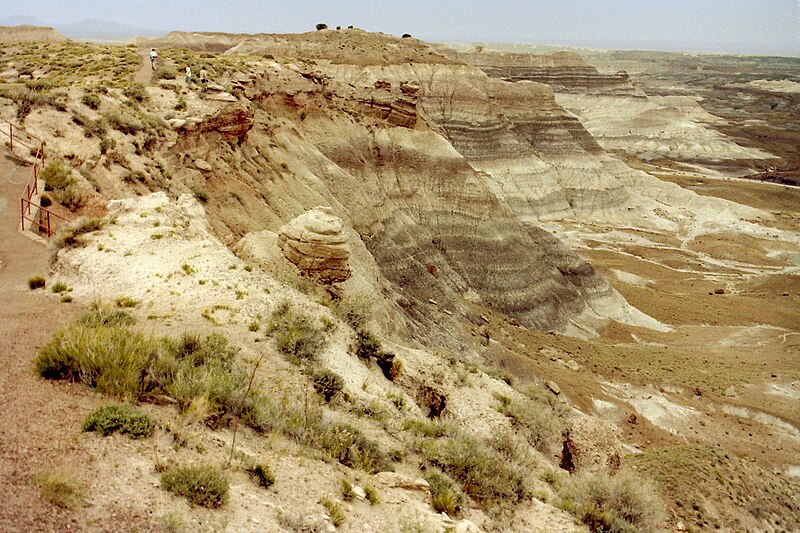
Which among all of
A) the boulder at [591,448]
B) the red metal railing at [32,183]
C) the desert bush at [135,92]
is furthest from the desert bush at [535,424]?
the desert bush at [135,92]

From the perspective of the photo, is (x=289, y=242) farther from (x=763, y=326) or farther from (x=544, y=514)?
(x=763, y=326)

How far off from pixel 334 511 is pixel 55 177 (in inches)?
437

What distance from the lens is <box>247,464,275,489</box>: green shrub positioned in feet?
18.5

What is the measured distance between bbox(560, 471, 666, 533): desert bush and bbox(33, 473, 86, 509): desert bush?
23.6 feet

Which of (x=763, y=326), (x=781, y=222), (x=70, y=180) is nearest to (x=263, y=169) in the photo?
(x=70, y=180)

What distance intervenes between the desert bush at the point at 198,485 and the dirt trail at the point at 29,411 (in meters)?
0.84

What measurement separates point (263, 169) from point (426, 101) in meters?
30.4

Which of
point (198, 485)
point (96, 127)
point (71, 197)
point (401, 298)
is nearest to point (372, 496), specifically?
point (198, 485)

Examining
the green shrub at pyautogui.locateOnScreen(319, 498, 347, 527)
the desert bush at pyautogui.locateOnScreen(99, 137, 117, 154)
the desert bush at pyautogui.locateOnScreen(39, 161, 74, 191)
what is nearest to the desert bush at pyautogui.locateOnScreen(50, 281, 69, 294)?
the desert bush at pyautogui.locateOnScreen(39, 161, 74, 191)

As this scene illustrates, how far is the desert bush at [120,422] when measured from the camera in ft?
17.7

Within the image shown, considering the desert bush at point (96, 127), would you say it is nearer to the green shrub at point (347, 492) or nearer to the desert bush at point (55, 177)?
the desert bush at point (55, 177)

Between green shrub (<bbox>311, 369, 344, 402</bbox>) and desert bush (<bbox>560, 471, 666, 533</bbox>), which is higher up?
green shrub (<bbox>311, 369, 344, 402</bbox>)

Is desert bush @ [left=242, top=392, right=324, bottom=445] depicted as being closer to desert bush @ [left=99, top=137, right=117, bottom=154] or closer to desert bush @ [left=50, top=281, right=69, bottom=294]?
desert bush @ [left=50, top=281, right=69, bottom=294]

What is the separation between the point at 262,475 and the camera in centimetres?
573
